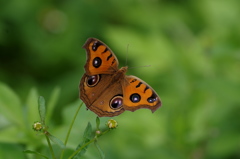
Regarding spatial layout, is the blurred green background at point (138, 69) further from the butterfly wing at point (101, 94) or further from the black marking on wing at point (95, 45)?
the black marking on wing at point (95, 45)

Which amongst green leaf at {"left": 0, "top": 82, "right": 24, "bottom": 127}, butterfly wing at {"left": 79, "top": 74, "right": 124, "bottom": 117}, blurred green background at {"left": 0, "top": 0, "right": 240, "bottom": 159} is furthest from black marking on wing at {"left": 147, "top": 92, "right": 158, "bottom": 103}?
green leaf at {"left": 0, "top": 82, "right": 24, "bottom": 127}

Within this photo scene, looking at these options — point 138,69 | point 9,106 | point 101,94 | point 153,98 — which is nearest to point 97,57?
point 101,94

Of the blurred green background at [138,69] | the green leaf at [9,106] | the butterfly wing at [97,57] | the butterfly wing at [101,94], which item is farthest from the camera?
Answer: the blurred green background at [138,69]

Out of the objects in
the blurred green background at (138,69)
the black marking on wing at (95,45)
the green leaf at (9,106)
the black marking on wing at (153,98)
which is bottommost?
the black marking on wing at (153,98)

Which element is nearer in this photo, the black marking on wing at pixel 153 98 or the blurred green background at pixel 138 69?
the black marking on wing at pixel 153 98

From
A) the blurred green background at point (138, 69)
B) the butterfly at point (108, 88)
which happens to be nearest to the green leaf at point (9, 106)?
the blurred green background at point (138, 69)

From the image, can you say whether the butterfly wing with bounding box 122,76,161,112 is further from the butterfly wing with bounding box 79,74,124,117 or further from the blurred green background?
the blurred green background

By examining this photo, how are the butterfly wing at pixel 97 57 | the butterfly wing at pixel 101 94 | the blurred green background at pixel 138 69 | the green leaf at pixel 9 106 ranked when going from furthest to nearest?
the blurred green background at pixel 138 69 < the green leaf at pixel 9 106 < the butterfly wing at pixel 97 57 < the butterfly wing at pixel 101 94

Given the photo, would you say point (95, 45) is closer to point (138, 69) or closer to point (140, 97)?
point (140, 97)
